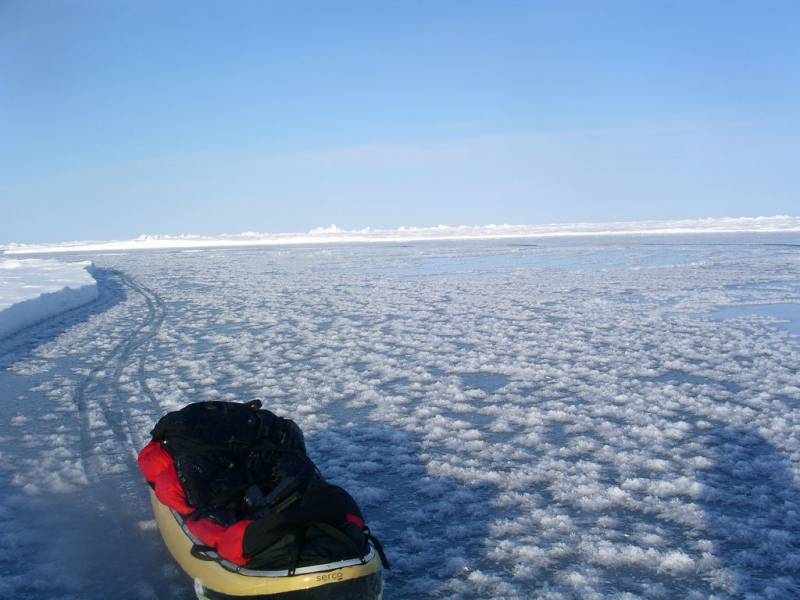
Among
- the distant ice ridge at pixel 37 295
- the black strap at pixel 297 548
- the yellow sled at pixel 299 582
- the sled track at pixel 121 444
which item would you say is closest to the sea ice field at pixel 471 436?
the sled track at pixel 121 444

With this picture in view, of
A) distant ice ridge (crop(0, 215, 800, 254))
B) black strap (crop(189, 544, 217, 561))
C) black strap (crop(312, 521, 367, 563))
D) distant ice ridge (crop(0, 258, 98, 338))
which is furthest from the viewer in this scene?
distant ice ridge (crop(0, 215, 800, 254))

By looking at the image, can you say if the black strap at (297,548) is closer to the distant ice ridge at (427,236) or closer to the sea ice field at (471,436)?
the sea ice field at (471,436)

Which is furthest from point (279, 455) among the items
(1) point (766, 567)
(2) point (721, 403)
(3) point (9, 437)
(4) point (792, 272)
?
(4) point (792, 272)

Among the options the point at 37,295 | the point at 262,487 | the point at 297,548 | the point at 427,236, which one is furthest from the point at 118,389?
the point at 427,236

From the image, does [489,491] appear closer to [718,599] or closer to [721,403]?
[718,599]

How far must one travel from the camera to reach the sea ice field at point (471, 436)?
10.6 ft

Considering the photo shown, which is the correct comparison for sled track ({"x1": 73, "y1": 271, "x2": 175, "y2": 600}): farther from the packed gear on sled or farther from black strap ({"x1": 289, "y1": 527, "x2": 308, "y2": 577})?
black strap ({"x1": 289, "y1": 527, "x2": 308, "y2": 577})

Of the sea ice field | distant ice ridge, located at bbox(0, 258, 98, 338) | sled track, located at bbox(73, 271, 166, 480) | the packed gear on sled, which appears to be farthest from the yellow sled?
distant ice ridge, located at bbox(0, 258, 98, 338)

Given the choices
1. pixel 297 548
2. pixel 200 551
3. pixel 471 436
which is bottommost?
pixel 471 436

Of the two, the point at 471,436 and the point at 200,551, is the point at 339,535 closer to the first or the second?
the point at 200,551

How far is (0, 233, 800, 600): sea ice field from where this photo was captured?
323 cm

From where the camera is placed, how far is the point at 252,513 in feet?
9.77

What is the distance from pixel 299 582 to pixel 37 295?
37.7ft

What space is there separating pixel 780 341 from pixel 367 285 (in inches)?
400
